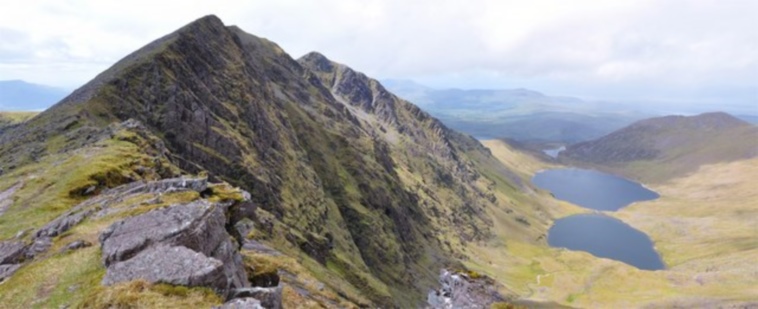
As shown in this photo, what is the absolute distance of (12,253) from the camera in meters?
31.0

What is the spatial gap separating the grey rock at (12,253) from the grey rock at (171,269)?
510 inches

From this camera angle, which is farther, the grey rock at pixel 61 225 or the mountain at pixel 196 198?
the grey rock at pixel 61 225

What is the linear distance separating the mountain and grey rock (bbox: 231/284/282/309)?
15 centimetres

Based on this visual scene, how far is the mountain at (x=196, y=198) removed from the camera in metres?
24.2

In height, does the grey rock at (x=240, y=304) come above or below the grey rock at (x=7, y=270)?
above

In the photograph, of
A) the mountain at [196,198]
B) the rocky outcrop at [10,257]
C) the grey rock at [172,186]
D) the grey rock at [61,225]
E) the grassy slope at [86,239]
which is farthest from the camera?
the grey rock at [172,186]

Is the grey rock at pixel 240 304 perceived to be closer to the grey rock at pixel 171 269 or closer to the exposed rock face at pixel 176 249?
the exposed rock face at pixel 176 249

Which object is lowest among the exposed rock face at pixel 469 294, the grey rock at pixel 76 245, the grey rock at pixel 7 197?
the exposed rock face at pixel 469 294

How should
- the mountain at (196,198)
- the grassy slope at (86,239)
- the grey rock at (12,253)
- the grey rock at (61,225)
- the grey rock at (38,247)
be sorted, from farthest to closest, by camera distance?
1. the grey rock at (61,225)
2. the grey rock at (38,247)
3. the grey rock at (12,253)
4. the mountain at (196,198)
5. the grassy slope at (86,239)

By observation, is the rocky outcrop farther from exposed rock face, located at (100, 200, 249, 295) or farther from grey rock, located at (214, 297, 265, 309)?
grey rock, located at (214, 297, 265, 309)

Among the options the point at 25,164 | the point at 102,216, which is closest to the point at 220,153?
the point at 25,164

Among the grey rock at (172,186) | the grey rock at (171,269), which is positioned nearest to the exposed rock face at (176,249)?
the grey rock at (171,269)

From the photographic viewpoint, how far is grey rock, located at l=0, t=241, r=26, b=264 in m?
30.4

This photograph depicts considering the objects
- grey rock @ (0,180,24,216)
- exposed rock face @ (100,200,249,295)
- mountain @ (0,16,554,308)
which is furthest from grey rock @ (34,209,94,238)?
grey rock @ (0,180,24,216)
